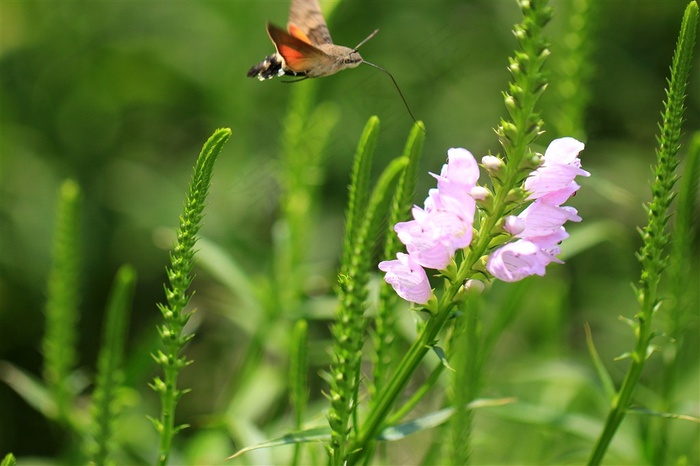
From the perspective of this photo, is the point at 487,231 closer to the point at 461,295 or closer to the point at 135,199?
the point at 461,295

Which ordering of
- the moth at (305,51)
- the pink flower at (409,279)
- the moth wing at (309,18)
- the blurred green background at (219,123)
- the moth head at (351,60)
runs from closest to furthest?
the pink flower at (409,279) < the moth at (305,51) < the moth head at (351,60) < the moth wing at (309,18) < the blurred green background at (219,123)

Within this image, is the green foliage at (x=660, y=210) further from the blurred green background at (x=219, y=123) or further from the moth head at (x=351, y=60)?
the blurred green background at (x=219, y=123)

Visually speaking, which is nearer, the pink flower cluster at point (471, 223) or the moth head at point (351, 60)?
the pink flower cluster at point (471, 223)

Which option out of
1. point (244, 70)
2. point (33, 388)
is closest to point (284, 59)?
point (33, 388)

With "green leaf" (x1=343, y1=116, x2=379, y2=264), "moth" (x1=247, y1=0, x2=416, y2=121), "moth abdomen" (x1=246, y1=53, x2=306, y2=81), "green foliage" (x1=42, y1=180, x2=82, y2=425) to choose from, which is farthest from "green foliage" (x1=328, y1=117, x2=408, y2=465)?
"green foliage" (x1=42, y1=180, x2=82, y2=425)

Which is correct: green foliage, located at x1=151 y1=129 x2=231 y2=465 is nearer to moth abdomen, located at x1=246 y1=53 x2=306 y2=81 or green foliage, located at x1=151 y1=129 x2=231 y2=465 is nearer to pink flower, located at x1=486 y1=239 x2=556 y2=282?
pink flower, located at x1=486 y1=239 x2=556 y2=282

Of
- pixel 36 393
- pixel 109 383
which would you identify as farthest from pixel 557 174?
pixel 36 393

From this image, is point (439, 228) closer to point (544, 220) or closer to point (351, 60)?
point (544, 220)

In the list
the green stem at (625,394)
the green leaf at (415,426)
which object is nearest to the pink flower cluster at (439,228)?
the green leaf at (415,426)
